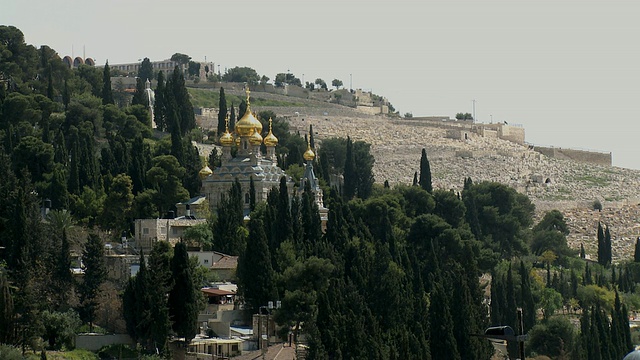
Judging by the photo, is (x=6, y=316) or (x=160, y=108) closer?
(x=6, y=316)

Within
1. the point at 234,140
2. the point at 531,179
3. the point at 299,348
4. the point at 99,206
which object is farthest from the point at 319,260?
the point at 531,179

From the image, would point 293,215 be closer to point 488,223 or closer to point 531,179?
point 488,223

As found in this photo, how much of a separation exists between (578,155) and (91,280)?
8979cm

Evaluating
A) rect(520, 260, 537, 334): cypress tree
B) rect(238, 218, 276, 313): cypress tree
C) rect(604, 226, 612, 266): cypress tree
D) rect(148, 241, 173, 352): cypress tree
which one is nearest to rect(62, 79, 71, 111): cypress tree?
rect(520, 260, 537, 334): cypress tree

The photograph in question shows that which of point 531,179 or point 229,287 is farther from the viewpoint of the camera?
point 531,179

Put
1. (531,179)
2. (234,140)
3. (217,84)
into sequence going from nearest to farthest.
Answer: (234,140) < (531,179) < (217,84)

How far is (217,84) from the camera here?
443ft

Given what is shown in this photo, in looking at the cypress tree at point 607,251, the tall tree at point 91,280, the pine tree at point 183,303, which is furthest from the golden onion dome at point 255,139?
the pine tree at point 183,303

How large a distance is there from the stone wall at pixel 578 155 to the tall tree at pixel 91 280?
83.8 meters

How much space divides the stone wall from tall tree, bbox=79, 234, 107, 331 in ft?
275

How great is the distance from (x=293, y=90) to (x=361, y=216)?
214 feet

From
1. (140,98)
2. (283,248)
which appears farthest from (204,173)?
(140,98)

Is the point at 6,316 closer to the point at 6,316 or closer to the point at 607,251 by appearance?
the point at 6,316

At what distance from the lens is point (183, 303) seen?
54.2 meters
